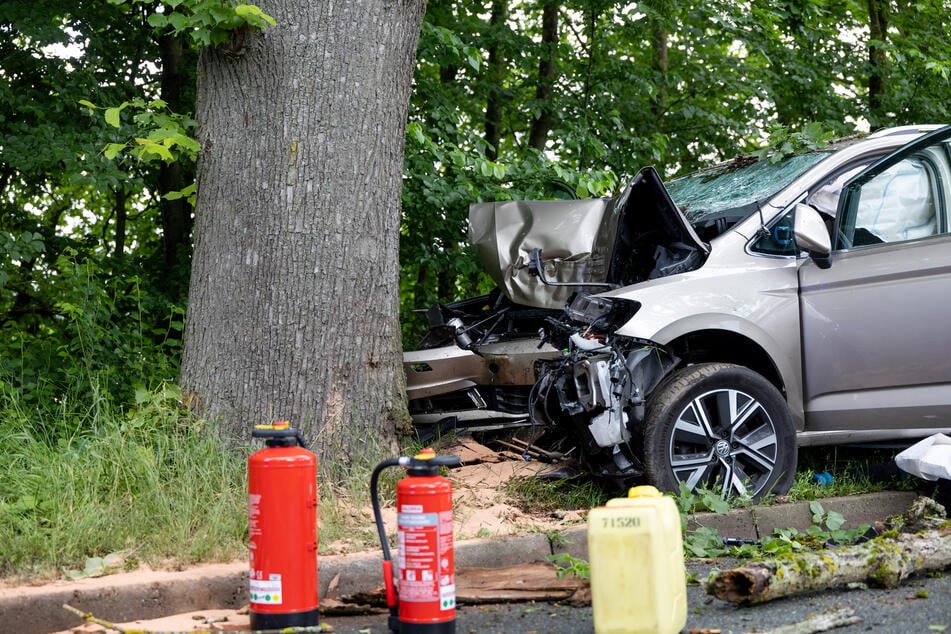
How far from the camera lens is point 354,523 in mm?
4754

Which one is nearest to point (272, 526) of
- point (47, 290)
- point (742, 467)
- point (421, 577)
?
point (421, 577)

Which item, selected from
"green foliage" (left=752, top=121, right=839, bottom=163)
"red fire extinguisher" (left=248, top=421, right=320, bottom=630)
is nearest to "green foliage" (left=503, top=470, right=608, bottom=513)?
"red fire extinguisher" (left=248, top=421, right=320, bottom=630)

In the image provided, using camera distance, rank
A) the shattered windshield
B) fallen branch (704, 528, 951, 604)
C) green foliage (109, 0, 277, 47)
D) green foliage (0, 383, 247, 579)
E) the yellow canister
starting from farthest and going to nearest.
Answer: the shattered windshield, green foliage (109, 0, 277, 47), green foliage (0, 383, 247, 579), fallen branch (704, 528, 951, 604), the yellow canister

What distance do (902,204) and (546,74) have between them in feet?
23.2

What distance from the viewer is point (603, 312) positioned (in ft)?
17.5

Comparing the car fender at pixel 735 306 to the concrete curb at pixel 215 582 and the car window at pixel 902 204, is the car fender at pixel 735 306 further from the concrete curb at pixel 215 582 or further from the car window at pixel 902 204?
the concrete curb at pixel 215 582

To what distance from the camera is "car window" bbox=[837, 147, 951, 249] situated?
5.65 metres

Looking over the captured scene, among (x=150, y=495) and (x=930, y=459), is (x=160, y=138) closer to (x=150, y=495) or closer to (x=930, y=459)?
(x=150, y=495)

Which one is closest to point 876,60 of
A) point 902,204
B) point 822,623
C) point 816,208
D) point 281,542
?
point 902,204

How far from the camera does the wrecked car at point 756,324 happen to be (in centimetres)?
517

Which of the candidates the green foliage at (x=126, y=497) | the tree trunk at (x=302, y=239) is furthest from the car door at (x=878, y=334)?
the green foliage at (x=126, y=497)

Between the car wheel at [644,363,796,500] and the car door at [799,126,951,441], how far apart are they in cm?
39

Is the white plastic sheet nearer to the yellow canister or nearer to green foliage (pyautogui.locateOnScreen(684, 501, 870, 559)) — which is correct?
green foliage (pyautogui.locateOnScreen(684, 501, 870, 559))

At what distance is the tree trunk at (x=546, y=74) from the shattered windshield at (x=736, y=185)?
15.3ft
